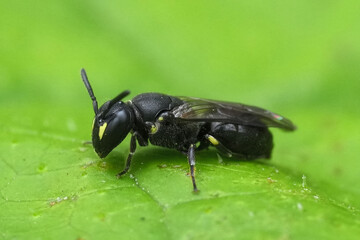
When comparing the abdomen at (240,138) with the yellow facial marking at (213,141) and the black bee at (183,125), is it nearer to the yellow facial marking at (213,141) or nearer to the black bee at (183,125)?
the black bee at (183,125)

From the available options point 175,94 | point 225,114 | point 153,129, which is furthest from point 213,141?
point 175,94

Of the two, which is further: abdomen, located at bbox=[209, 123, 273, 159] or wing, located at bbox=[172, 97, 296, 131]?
abdomen, located at bbox=[209, 123, 273, 159]

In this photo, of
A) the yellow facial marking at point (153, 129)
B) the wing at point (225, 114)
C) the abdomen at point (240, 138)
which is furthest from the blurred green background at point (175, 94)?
the wing at point (225, 114)

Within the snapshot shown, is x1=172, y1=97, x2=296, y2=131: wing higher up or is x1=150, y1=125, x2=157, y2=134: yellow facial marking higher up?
x1=172, y1=97, x2=296, y2=131: wing

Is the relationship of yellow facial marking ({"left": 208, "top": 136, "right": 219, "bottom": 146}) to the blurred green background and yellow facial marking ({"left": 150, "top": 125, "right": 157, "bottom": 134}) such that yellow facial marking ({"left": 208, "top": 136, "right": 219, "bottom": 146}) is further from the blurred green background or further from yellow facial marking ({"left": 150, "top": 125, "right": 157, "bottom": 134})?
yellow facial marking ({"left": 150, "top": 125, "right": 157, "bottom": 134})

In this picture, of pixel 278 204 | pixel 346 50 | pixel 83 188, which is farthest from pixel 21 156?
pixel 346 50

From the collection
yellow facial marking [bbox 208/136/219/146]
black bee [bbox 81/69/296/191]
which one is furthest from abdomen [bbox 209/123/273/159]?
yellow facial marking [bbox 208/136/219/146]

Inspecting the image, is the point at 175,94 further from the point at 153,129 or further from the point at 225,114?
the point at 153,129
